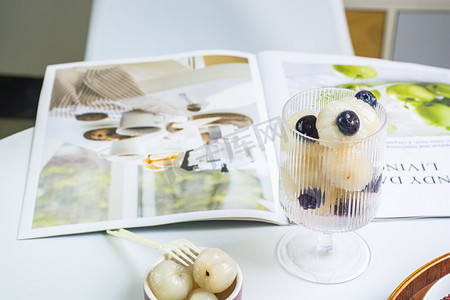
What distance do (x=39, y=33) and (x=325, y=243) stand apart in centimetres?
130

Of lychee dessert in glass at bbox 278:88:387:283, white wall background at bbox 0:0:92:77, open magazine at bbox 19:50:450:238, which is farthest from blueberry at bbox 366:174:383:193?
white wall background at bbox 0:0:92:77

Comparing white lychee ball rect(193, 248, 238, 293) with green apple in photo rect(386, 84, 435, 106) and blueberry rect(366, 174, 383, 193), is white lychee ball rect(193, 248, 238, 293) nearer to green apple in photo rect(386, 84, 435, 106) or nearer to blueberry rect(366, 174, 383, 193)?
blueberry rect(366, 174, 383, 193)

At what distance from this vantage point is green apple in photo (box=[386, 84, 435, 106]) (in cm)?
72

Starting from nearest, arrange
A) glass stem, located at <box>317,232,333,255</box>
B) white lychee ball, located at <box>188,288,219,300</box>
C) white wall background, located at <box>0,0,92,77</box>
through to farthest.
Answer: white lychee ball, located at <box>188,288,219,300</box>
glass stem, located at <box>317,232,333,255</box>
white wall background, located at <box>0,0,92,77</box>

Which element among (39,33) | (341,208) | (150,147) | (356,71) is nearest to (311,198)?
(341,208)

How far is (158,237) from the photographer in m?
0.55

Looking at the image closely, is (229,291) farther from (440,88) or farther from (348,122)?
(440,88)

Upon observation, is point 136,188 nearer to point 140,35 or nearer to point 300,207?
point 300,207

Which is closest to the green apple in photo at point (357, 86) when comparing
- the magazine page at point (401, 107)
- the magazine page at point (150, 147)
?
the magazine page at point (401, 107)

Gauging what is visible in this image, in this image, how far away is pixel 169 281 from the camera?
0.41 metres

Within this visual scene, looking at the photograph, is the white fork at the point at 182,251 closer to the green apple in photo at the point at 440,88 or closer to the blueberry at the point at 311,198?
the blueberry at the point at 311,198

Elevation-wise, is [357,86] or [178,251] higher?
[357,86]

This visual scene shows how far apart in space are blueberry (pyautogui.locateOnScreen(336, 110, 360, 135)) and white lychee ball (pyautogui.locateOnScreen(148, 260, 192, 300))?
0.17 metres

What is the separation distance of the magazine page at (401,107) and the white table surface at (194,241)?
0.03m
